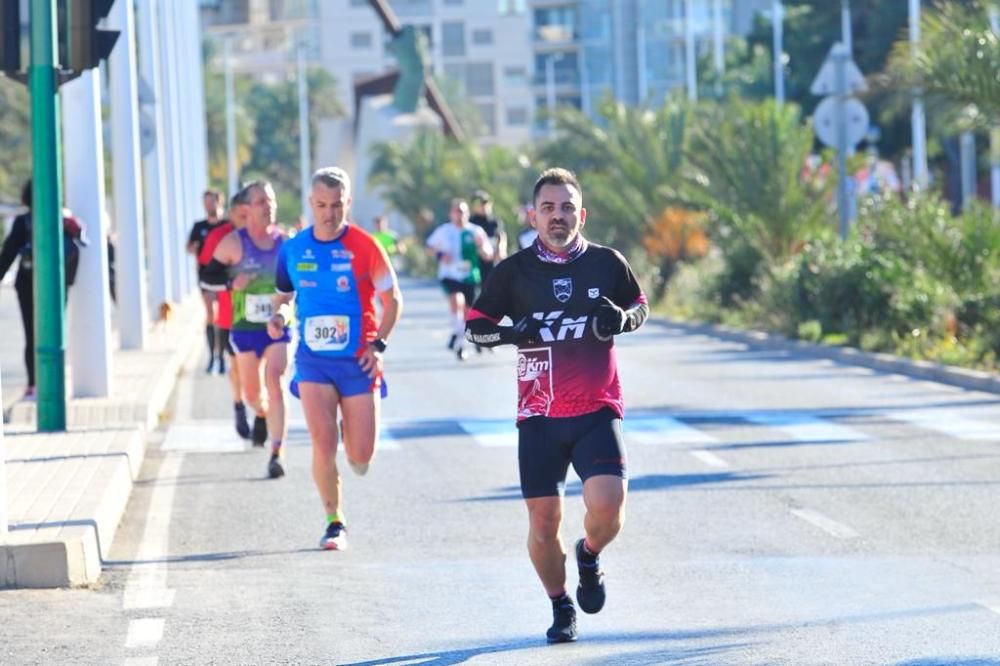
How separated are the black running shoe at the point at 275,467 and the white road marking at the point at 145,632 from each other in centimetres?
495

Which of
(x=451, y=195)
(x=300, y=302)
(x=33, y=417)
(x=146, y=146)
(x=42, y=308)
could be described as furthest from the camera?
(x=451, y=195)

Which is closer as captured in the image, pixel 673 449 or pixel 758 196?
pixel 673 449

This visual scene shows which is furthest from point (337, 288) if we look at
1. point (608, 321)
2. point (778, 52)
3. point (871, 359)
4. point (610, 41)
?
point (610, 41)

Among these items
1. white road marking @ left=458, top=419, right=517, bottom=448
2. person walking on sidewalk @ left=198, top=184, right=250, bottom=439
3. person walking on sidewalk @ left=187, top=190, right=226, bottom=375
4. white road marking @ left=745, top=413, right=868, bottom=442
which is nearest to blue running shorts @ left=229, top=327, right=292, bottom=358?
person walking on sidewalk @ left=198, top=184, right=250, bottom=439

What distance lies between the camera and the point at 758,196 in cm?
3152

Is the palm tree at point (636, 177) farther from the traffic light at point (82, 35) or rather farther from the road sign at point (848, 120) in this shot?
the traffic light at point (82, 35)

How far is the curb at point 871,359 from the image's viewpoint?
20281 millimetres

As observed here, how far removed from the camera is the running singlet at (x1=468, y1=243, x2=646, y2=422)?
27.0 feet

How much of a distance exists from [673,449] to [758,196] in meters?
16.5

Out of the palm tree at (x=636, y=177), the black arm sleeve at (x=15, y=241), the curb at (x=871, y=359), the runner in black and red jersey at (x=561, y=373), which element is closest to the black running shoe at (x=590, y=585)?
the runner in black and red jersey at (x=561, y=373)

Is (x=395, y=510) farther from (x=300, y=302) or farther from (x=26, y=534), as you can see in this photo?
(x=26, y=534)

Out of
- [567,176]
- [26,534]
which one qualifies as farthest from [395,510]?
[567,176]

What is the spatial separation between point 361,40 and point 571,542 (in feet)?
444

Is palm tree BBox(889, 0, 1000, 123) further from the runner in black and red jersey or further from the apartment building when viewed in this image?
the apartment building
